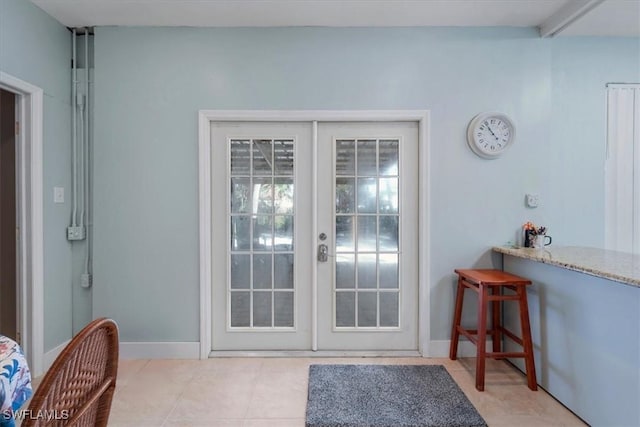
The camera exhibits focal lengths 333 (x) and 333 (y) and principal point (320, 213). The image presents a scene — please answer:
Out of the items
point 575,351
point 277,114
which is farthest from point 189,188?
point 575,351

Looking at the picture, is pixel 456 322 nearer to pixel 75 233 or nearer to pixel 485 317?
pixel 485 317

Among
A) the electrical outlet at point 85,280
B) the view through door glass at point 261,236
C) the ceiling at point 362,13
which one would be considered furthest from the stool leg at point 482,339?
the electrical outlet at point 85,280

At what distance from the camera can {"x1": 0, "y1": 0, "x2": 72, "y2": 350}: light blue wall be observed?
229 centimetres

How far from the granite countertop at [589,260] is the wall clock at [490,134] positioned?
0.78 m

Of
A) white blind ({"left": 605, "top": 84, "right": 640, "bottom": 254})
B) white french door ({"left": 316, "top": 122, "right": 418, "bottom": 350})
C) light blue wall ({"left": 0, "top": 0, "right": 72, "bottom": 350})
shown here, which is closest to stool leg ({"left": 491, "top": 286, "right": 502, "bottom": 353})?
white french door ({"left": 316, "top": 122, "right": 418, "bottom": 350})

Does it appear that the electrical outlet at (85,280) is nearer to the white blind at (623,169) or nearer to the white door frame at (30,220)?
the white door frame at (30,220)

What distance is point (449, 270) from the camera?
2715 millimetres

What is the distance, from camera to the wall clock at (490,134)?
2.64 m

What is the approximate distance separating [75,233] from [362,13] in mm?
2799

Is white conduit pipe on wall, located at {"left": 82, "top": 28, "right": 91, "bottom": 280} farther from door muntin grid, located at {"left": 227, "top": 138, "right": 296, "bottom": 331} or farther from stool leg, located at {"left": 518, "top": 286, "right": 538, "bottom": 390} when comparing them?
stool leg, located at {"left": 518, "top": 286, "right": 538, "bottom": 390}

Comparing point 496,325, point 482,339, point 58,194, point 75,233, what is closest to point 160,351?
point 75,233

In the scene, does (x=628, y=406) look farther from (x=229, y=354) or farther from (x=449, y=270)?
(x=229, y=354)

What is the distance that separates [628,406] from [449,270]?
1.26m

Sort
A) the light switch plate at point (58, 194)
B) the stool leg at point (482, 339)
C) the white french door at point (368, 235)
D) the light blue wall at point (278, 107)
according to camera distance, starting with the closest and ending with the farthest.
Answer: the stool leg at point (482, 339)
the light switch plate at point (58, 194)
the light blue wall at point (278, 107)
the white french door at point (368, 235)
